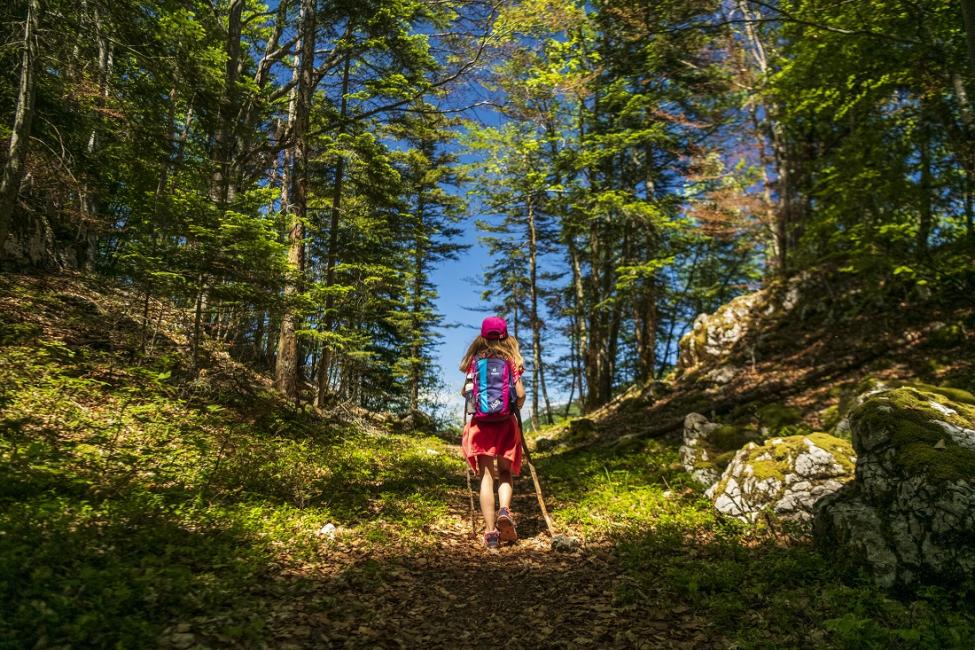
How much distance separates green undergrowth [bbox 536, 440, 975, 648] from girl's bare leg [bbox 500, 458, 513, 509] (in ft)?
3.66

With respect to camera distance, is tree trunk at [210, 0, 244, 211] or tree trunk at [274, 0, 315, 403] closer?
tree trunk at [210, 0, 244, 211]

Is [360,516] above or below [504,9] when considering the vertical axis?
below

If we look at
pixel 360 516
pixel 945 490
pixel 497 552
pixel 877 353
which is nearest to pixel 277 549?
pixel 360 516

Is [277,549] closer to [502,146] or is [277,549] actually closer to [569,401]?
[502,146]

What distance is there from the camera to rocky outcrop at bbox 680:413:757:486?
673cm

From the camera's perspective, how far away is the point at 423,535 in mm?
5453

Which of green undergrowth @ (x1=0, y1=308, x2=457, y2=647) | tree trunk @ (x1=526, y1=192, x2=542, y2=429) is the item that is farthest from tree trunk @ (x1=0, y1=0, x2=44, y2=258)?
tree trunk @ (x1=526, y1=192, x2=542, y2=429)

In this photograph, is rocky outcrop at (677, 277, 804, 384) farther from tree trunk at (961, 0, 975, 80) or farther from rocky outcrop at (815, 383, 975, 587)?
tree trunk at (961, 0, 975, 80)

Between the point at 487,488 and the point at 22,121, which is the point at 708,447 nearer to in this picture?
the point at 487,488

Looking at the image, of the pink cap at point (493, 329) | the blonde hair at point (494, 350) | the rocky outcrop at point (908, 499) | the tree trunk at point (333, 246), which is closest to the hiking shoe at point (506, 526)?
the blonde hair at point (494, 350)

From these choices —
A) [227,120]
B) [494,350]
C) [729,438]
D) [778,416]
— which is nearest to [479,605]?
[494,350]

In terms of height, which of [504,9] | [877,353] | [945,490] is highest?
[504,9]

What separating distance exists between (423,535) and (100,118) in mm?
7608

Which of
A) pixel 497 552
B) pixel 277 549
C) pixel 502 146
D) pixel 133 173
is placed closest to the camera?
pixel 277 549
